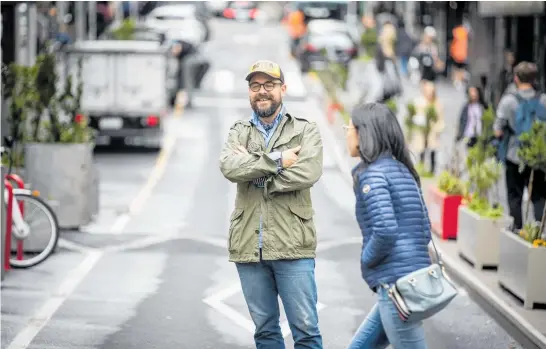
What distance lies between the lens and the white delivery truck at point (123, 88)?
26625mm

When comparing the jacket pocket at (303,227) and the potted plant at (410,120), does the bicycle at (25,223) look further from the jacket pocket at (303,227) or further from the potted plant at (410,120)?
the potted plant at (410,120)

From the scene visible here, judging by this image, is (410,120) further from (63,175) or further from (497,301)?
(497,301)

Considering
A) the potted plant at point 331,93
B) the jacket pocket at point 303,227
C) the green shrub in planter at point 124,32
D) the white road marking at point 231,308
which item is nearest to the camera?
the jacket pocket at point 303,227

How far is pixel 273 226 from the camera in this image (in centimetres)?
795

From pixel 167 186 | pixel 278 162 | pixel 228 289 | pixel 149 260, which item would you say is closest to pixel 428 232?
pixel 278 162

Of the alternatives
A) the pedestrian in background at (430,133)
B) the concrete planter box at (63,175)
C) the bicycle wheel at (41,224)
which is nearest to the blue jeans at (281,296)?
the bicycle wheel at (41,224)

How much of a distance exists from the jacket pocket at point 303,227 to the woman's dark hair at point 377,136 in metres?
0.69

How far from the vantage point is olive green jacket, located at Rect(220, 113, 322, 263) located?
7.91 metres

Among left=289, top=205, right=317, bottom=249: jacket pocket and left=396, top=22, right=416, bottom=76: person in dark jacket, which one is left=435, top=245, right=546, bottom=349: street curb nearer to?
left=289, top=205, right=317, bottom=249: jacket pocket

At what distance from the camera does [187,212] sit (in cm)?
1864

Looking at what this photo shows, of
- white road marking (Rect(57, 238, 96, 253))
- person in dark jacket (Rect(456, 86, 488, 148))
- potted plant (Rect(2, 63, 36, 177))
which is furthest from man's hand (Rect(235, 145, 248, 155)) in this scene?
→ person in dark jacket (Rect(456, 86, 488, 148))

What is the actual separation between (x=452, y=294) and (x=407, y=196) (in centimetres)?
59

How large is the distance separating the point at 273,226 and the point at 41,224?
6563 mm

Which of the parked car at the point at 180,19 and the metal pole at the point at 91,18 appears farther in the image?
the parked car at the point at 180,19
